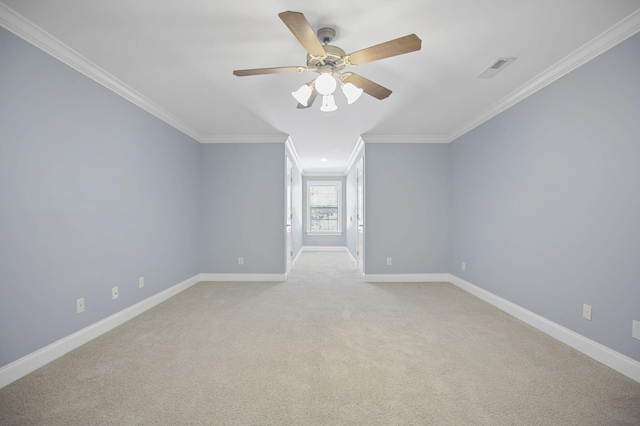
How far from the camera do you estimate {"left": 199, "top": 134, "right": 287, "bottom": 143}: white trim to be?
4.69m

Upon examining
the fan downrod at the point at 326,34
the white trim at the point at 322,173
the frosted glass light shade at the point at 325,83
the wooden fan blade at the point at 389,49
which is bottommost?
the frosted glass light shade at the point at 325,83

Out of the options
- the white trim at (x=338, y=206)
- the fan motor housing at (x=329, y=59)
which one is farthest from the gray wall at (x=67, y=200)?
the white trim at (x=338, y=206)

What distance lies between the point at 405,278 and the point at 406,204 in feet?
4.11

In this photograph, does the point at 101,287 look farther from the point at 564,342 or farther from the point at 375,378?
the point at 564,342

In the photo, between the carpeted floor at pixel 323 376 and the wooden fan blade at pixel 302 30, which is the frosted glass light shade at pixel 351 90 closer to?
the wooden fan blade at pixel 302 30

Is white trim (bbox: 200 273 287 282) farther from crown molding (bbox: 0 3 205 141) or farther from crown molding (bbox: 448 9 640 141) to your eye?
crown molding (bbox: 448 9 640 141)

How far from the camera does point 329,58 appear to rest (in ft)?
6.34

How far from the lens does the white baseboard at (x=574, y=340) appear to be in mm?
1947

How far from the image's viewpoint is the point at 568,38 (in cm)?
210

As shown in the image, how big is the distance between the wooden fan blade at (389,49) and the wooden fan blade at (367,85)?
0.23 meters

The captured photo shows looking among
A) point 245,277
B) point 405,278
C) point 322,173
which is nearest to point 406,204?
point 405,278

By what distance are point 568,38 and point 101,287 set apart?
4477 millimetres

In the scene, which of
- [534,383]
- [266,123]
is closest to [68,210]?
[266,123]

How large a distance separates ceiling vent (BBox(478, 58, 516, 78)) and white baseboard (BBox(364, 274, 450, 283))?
10.2ft
